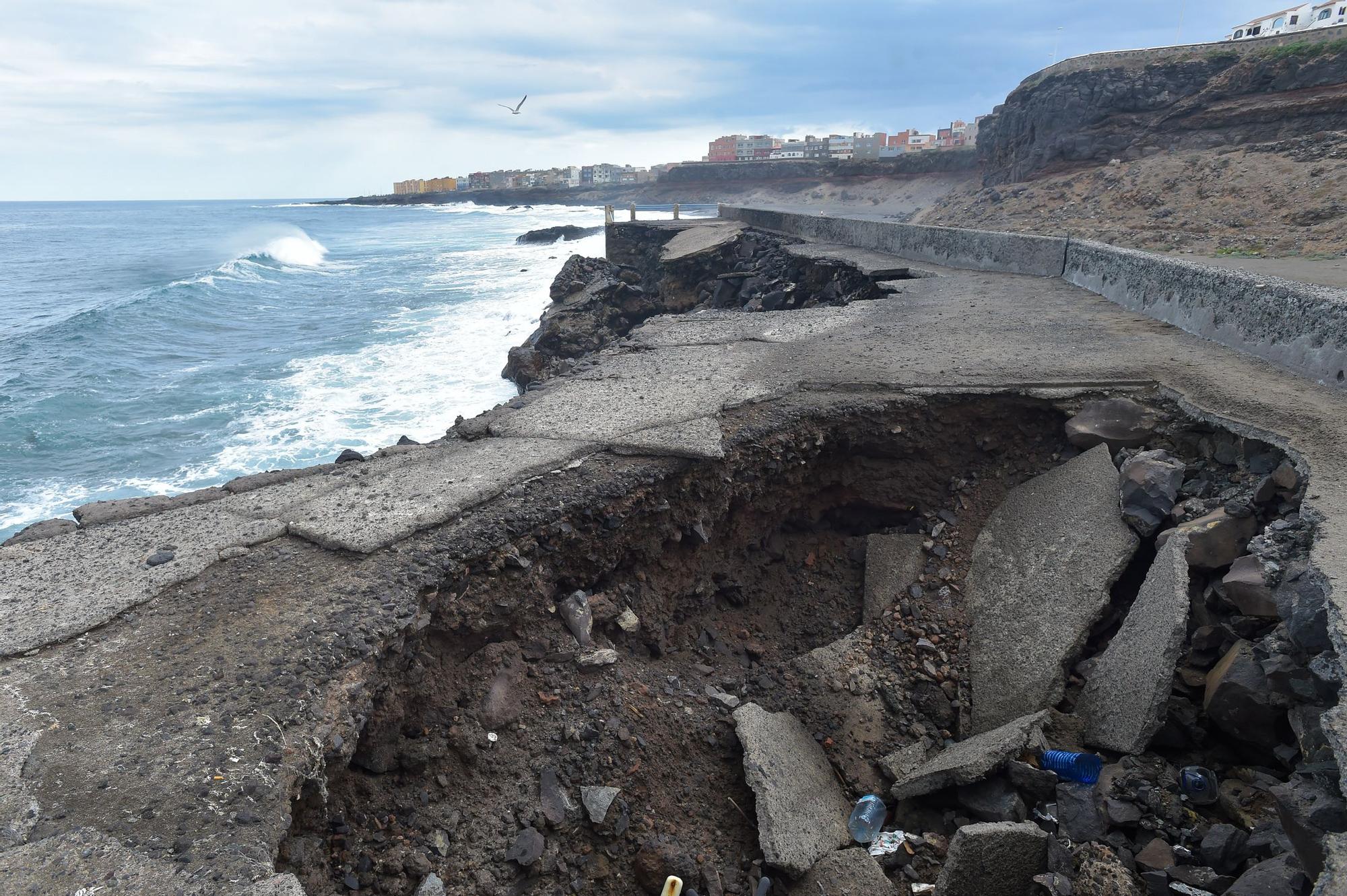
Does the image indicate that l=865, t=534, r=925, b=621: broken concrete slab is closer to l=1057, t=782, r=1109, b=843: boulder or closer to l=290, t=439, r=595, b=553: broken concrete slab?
l=1057, t=782, r=1109, b=843: boulder

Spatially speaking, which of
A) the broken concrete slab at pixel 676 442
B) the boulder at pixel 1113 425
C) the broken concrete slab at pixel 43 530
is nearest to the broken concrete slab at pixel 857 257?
the boulder at pixel 1113 425

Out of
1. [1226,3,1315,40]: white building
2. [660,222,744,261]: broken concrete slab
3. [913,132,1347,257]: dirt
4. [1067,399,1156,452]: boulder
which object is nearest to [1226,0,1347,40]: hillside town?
[1226,3,1315,40]: white building

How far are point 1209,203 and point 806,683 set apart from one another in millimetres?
14367

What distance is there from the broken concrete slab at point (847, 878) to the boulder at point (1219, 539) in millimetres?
1828

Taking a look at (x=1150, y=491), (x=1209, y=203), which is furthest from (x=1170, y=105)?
(x=1150, y=491)

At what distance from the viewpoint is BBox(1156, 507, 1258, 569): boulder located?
2.96 meters

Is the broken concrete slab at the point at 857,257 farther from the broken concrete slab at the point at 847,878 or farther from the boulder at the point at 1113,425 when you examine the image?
the broken concrete slab at the point at 847,878

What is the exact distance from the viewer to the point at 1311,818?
184cm

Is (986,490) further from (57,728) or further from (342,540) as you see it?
(57,728)

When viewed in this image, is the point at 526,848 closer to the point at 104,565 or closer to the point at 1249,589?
the point at 104,565

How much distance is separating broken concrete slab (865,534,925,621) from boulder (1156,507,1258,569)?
1247mm

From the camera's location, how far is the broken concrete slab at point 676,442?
3.85 meters

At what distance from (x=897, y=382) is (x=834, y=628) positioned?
166 cm

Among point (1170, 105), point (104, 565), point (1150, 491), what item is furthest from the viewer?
point (1170, 105)
